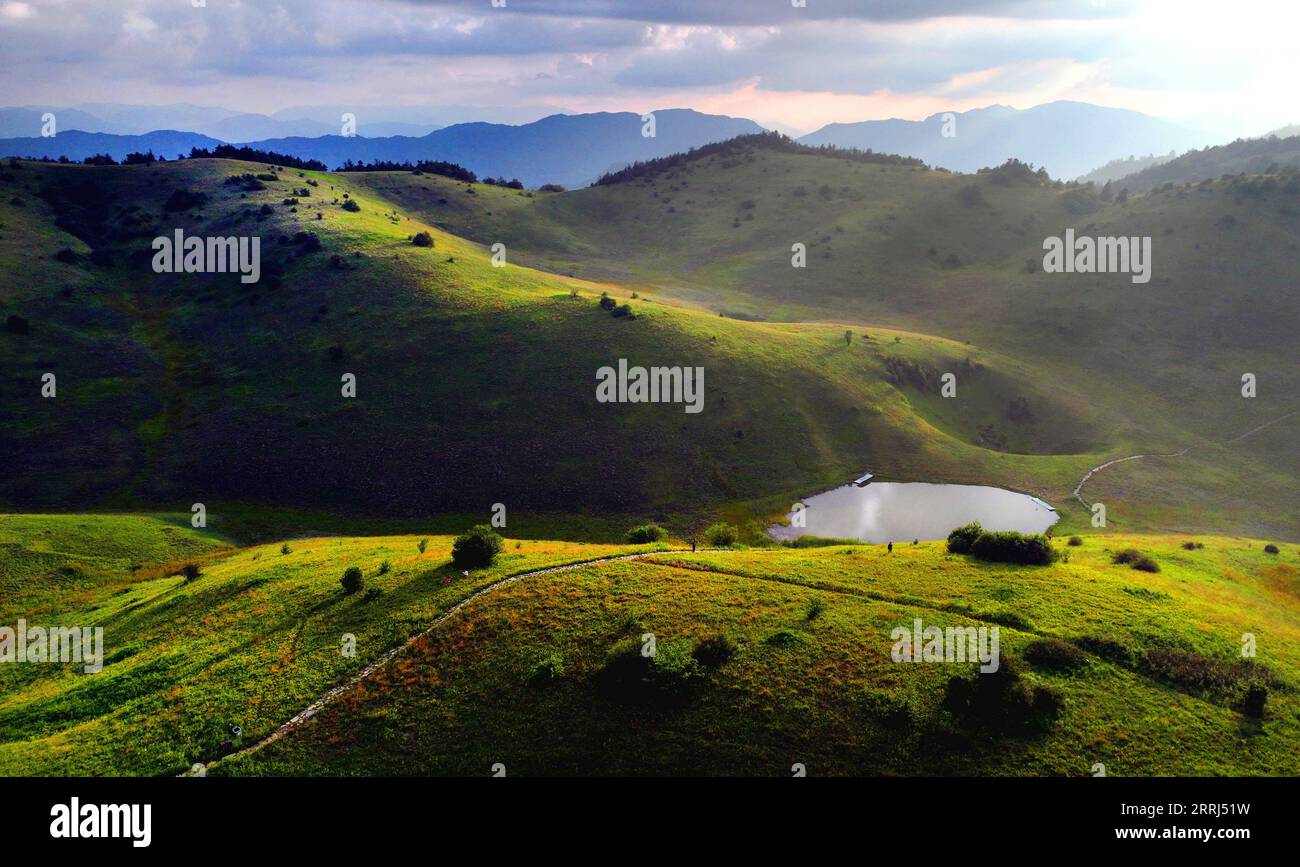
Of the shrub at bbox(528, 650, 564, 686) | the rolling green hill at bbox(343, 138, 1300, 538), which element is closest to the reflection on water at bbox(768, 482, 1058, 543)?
the rolling green hill at bbox(343, 138, 1300, 538)

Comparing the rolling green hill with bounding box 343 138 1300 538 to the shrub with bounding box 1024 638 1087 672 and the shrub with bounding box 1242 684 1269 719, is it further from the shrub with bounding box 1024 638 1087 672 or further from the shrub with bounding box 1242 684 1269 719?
the shrub with bounding box 1024 638 1087 672

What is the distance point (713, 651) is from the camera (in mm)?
29516

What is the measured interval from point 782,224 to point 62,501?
574 feet

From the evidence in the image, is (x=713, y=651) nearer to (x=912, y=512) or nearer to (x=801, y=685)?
(x=801, y=685)

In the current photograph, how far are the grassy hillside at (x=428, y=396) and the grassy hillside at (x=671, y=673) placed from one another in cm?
2822

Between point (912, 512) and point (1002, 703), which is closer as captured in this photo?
point (1002, 703)

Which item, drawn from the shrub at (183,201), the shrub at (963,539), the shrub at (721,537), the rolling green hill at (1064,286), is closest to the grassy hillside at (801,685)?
the shrub at (963,539)

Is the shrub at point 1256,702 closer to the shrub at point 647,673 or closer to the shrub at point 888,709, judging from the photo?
the shrub at point 888,709

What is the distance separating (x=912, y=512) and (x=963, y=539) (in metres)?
27.0

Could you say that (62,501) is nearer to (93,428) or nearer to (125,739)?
(93,428)

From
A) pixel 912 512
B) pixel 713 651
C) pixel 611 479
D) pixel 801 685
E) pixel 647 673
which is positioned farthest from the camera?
pixel 611 479

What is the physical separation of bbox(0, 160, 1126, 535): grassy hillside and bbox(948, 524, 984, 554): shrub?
93.0 ft

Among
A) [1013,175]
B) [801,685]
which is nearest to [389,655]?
[801,685]

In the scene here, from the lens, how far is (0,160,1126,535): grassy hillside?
69812 millimetres
